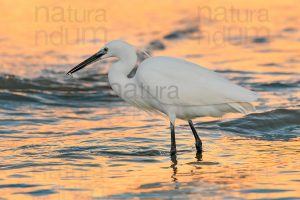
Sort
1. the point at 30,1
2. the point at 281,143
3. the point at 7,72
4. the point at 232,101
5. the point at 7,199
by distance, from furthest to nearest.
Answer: the point at 30,1 → the point at 7,72 → the point at 281,143 → the point at 232,101 → the point at 7,199

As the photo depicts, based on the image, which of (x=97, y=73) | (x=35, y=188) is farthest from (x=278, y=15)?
(x=35, y=188)

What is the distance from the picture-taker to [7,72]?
15273mm

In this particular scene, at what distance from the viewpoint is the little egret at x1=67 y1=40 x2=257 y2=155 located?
9320 mm

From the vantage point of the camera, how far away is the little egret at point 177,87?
9.32 meters

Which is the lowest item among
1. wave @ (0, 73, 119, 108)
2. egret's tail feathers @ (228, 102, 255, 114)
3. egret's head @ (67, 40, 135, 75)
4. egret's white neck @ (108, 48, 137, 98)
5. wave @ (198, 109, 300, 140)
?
wave @ (198, 109, 300, 140)

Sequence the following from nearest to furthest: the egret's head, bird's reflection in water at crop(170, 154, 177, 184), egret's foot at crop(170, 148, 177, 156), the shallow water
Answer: the shallow water → bird's reflection in water at crop(170, 154, 177, 184) → egret's foot at crop(170, 148, 177, 156) → the egret's head

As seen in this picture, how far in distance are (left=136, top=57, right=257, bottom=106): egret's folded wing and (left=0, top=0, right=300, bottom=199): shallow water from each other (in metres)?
0.63

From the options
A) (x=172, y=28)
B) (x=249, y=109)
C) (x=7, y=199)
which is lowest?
(x=7, y=199)

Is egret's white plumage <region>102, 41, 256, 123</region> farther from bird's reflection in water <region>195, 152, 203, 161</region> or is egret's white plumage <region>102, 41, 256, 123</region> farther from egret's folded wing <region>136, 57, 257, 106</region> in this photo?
bird's reflection in water <region>195, 152, 203, 161</region>

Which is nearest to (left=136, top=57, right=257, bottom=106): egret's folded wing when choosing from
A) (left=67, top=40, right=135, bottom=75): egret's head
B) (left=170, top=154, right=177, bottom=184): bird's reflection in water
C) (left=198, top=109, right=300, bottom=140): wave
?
(left=67, top=40, right=135, bottom=75): egret's head

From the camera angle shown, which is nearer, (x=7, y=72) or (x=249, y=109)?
(x=249, y=109)

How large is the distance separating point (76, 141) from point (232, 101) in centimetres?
208

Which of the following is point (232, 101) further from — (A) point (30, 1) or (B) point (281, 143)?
(A) point (30, 1)

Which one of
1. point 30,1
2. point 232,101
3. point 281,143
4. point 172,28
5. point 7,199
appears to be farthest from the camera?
point 30,1
